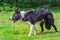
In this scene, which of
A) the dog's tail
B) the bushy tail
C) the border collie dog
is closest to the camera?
the border collie dog

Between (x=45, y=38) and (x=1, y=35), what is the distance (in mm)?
1746

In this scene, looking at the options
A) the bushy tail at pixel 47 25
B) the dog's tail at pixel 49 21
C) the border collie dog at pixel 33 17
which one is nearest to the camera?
the border collie dog at pixel 33 17

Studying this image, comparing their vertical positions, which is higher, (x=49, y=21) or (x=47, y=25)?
(x=49, y=21)

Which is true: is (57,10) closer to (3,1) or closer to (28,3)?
(28,3)

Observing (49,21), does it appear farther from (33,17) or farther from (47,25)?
(33,17)

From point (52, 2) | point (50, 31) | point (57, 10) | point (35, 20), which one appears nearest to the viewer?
point (35, 20)

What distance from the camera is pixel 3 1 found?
23.6 metres

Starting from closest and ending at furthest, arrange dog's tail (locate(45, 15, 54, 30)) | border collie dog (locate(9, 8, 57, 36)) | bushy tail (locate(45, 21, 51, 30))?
border collie dog (locate(9, 8, 57, 36)) → dog's tail (locate(45, 15, 54, 30)) → bushy tail (locate(45, 21, 51, 30))

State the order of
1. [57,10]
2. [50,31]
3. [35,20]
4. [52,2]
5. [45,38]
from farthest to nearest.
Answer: [52,2] < [57,10] < [50,31] < [35,20] < [45,38]

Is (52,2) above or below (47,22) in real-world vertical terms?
below

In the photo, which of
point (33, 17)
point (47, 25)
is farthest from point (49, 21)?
point (33, 17)

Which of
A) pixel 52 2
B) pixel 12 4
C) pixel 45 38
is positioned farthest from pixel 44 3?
pixel 45 38

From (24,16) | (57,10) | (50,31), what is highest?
(24,16)

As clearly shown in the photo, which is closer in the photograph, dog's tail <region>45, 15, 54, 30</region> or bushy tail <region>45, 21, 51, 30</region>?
dog's tail <region>45, 15, 54, 30</region>
